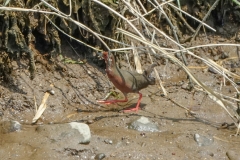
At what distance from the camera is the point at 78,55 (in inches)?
261

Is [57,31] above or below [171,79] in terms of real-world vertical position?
above

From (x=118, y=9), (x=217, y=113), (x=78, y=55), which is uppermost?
(x=118, y=9)

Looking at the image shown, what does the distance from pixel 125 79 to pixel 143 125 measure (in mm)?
694

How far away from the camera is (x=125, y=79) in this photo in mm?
6238

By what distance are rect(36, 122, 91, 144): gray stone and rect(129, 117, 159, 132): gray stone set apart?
563 millimetres

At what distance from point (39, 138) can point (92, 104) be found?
1056mm

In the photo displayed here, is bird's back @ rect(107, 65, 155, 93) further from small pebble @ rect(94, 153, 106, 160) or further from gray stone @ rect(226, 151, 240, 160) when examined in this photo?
gray stone @ rect(226, 151, 240, 160)

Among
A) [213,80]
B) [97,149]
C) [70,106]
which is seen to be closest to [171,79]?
[213,80]

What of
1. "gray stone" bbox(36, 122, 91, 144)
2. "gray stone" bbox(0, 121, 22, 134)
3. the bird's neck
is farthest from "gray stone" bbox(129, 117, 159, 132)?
"gray stone" bbox(0, 121, 22, 134)

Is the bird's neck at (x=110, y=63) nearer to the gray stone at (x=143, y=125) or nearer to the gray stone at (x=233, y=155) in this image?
the gray stone at (x=143, y=125)

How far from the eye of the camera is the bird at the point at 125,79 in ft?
20.3

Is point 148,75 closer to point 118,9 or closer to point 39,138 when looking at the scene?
point 118,9

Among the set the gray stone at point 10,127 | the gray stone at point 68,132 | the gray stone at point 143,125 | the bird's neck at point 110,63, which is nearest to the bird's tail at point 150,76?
the bird's neck at point 110,63

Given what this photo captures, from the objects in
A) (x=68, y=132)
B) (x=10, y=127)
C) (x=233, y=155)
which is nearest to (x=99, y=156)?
(x=68, y=132)
